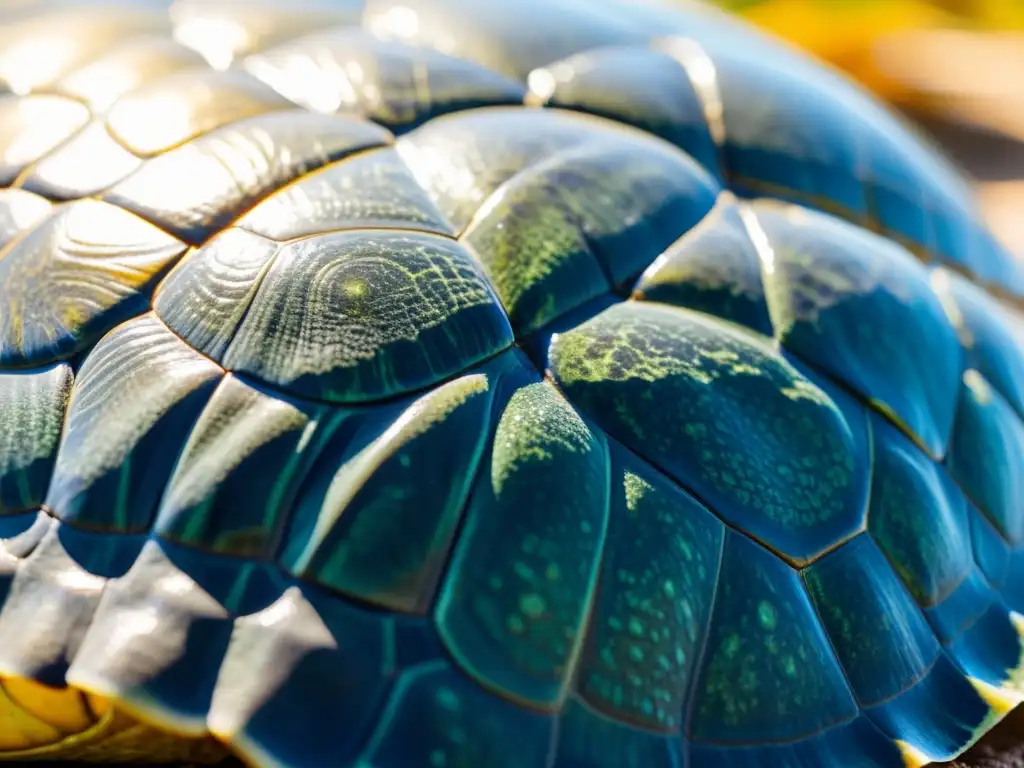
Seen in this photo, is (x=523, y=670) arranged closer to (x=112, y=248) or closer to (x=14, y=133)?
(x=112, y=248)

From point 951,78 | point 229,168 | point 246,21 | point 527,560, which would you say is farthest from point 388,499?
point 951,78

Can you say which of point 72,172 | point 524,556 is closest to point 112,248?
point 72,172

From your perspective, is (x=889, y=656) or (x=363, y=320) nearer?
(x=363, y=320)

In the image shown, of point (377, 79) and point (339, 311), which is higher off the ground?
point (377, 79)

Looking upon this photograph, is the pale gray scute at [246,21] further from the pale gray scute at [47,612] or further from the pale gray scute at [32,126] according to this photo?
the pale gray scute at [47,612]

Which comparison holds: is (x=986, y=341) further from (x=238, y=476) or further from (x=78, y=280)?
(x=78, y=280)

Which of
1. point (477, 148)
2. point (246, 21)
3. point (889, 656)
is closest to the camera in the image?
point (889, 656)
